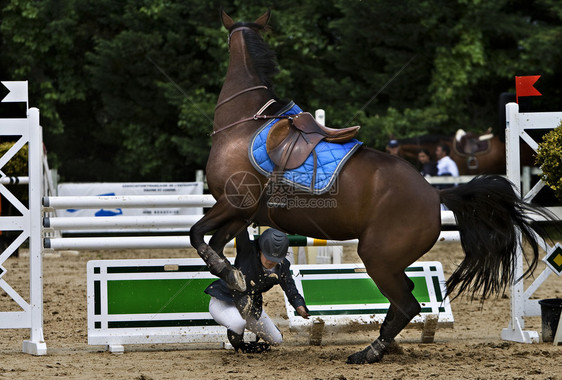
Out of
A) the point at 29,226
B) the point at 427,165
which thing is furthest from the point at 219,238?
the point at 427,165

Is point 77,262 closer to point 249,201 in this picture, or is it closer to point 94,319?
point 94,319

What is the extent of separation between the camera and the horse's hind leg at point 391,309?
16.8ft

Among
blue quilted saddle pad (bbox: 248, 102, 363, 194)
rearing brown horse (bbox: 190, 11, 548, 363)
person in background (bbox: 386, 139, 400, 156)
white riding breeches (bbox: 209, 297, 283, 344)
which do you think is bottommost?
white riding breeches (bbox: 209, 297, 283, 344)

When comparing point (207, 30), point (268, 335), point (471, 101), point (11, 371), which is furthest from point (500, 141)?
point (11, 371)

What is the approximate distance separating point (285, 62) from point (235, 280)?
42.5 ft

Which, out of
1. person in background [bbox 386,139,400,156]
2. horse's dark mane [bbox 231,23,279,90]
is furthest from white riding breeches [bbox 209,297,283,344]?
person in background [bbox 386,139,400,156]

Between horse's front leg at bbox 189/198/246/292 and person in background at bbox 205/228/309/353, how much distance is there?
31 cm

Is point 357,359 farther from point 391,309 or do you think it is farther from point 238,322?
point 238,322

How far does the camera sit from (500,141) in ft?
52.5

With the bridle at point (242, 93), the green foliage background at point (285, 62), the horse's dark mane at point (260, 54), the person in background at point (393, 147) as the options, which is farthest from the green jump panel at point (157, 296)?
the green foliage background at point (285, 62)

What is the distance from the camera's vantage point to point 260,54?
5516mm

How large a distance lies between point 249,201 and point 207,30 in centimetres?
1236

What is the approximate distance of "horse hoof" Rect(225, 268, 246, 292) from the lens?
507cm

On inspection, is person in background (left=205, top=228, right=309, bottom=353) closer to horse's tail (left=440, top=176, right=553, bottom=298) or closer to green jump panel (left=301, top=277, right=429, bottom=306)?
green jump panel (left=301, top=277, right=429, bottom=306)
